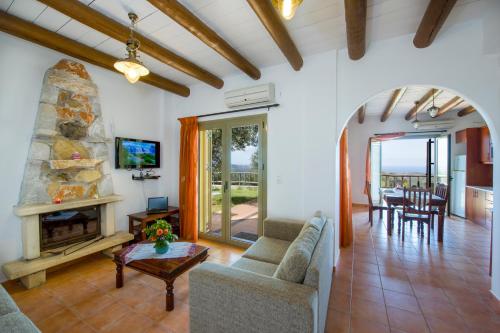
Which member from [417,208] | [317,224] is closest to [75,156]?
[317,224]

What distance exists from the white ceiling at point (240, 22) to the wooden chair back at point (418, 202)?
2500 millimetres

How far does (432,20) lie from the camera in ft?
5.93

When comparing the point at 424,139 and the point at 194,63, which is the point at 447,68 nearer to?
the point at 194,63

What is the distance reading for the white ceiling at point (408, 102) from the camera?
3.99 metres

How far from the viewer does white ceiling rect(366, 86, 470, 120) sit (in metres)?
3.99

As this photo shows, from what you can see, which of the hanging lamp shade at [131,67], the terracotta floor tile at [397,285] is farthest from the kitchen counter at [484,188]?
the hanging lamp shade at [131,67]

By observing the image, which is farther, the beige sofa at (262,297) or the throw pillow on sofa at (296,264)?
the throw pillow on sofa at (296,264)

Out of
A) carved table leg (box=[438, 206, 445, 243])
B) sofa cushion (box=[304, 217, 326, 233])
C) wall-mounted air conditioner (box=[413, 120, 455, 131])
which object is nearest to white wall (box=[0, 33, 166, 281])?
sofa cushion (box=[304, 217, 326, 233])

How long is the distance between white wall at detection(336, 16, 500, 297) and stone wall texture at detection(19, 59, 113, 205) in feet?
11.3

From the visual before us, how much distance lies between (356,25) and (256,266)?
239 cm

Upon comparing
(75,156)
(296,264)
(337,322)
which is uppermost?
(75,156)

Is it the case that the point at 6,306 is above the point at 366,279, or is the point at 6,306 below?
above

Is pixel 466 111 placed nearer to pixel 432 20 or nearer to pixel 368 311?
pixel 432 20

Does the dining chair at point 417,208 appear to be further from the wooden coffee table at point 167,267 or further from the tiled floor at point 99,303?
A: the tiled floor at point 99,303
